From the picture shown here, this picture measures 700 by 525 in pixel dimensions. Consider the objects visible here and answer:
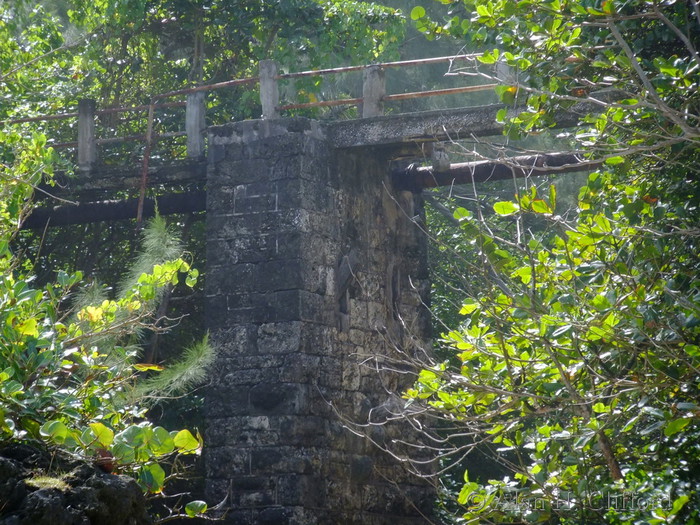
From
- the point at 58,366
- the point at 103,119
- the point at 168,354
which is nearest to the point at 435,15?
the point at 103,119

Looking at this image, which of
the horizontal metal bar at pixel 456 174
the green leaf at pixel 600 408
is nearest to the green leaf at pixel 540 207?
the green leaf at pixel 600 408

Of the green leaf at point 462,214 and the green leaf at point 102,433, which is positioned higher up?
the green leaf at point 462,214

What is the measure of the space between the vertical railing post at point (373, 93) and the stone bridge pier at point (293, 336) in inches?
13.9

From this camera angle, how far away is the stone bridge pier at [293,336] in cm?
801

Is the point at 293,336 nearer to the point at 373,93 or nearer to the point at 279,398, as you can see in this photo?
the point at 279,398

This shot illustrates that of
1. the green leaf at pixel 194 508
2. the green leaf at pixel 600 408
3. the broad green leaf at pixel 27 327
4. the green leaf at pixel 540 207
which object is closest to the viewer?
the broad green leaf at pixel 27 327

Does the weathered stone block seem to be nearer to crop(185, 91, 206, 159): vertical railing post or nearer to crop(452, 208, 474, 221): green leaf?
crop(185, 91, 206, 159): vertical railing post

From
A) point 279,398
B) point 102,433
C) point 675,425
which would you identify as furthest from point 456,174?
point 102,433

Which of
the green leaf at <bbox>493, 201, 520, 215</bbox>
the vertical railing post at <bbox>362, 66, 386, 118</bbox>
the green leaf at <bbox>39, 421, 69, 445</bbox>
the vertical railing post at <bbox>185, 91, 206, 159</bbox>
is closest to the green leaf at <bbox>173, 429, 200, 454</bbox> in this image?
the green leaf at <bbox>39, 421, 69, 445</bbox>

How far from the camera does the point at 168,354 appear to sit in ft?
33.9

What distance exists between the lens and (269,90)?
8.87 meters

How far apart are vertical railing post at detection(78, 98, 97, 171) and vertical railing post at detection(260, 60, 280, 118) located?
210cm

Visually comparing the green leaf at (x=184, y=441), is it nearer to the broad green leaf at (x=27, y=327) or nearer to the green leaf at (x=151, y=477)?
the green leaf at (x=151, y=477)

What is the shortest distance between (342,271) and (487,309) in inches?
140
